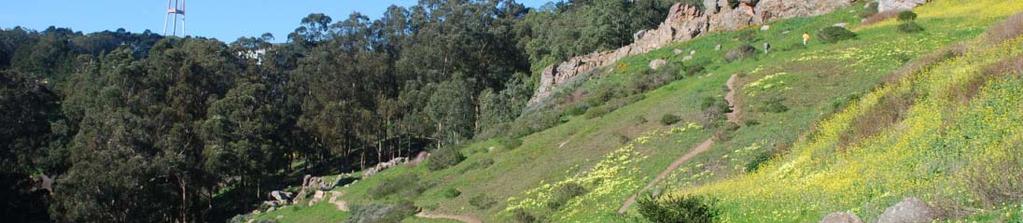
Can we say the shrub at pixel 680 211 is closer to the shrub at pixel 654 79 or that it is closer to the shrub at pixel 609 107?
the shrub at pixel 609 107

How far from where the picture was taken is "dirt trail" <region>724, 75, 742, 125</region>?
35.9 m

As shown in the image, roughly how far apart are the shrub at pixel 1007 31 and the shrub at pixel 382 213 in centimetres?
2365

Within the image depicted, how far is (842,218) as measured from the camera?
14773 mm

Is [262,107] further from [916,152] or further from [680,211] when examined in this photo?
[916,152]

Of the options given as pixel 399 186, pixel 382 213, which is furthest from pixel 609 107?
pixel 382 213

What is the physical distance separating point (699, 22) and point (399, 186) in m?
24.1

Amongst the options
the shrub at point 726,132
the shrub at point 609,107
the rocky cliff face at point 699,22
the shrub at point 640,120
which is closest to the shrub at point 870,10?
the rocky cliff face at point 699,22

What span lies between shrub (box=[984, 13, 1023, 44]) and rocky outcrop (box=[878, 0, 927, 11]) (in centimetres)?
2542

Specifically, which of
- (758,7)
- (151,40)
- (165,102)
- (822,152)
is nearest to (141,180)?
(165,102)

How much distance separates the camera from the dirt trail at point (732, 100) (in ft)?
118

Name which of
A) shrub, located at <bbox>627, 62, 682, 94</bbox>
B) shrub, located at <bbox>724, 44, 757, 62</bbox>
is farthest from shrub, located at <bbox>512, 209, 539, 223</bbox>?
shrub, located at <bbox>724, 44, 757, 62</bbox>

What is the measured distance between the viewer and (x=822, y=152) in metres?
22.5

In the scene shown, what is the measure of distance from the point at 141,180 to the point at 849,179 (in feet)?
152

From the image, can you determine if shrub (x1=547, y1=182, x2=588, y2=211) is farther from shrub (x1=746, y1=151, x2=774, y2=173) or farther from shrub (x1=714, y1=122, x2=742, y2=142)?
shrub (x1=746, y1=151, x2=774, y2=173)
